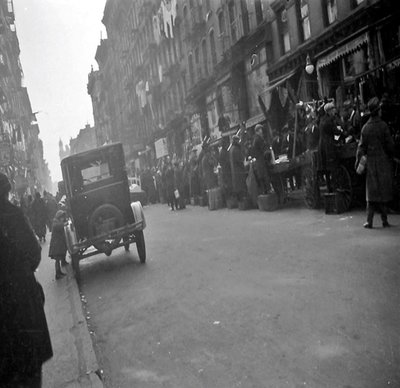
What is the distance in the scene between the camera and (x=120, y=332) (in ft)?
16.6

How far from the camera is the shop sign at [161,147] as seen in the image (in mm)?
40469

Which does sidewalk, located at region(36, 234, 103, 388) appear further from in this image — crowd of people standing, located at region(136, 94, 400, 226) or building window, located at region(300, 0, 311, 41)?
building window, located at region(300, 0, 311, 41)

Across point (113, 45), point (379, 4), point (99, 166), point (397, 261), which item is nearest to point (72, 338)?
point (397, 261)

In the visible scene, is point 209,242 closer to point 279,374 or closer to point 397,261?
point 397,261

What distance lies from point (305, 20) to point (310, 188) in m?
9.32

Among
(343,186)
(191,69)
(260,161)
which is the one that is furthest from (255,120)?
(191,69)

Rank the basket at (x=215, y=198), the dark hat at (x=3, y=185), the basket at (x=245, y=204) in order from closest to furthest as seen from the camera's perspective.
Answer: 1. the dark hat at (x=3, y=185)
2. the basket at (x=245, y=204)
3. the basket at (x=215, y=198)

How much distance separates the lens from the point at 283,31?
19812mm

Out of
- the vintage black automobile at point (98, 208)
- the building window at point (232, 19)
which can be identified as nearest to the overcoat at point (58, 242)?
the vintage black automobile at point (98, 208)

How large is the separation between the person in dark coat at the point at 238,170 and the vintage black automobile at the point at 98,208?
6.14 m

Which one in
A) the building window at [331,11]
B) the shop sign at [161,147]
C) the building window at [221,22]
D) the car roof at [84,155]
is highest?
the building window at [221,22]

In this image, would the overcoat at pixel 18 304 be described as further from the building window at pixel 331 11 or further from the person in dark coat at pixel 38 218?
the building window at pixel 331 11

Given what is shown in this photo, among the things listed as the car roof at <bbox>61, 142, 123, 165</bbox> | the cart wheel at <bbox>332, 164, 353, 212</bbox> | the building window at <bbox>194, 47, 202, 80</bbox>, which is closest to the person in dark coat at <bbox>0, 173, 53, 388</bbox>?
the car roof at <bbox>61, 142, 123, 165</bbox>

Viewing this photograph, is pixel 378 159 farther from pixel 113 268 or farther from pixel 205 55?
pixel 205 55
